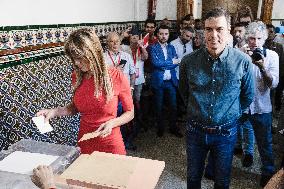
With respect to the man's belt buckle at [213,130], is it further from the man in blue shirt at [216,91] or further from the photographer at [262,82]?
the photographer at [262,82]

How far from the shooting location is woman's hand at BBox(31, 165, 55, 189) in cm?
123

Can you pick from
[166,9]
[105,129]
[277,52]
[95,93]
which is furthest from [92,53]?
[166,9]

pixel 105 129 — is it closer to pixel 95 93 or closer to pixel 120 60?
pixel 95 93

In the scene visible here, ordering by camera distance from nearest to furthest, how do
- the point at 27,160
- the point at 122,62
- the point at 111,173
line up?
the point at 111,173, the point at 27,160, the point at 122,62

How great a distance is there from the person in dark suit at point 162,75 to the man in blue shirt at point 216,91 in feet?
7.89

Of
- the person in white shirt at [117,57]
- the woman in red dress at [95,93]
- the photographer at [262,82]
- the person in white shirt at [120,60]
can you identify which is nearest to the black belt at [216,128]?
the woman in red dress at [95,93]

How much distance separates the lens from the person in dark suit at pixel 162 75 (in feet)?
15.6

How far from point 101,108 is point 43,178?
32.5 inches

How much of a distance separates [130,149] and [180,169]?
873mm

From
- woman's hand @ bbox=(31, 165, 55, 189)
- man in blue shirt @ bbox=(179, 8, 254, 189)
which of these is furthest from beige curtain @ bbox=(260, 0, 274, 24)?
Answer: woman's hand @ bbox=(31, 165, 55, 189)

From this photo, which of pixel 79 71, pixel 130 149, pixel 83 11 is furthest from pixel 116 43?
pixel 79 71

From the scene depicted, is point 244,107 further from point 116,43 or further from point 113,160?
point 116,43

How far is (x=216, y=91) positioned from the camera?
216 centimetres

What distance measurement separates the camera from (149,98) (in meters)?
5.53
